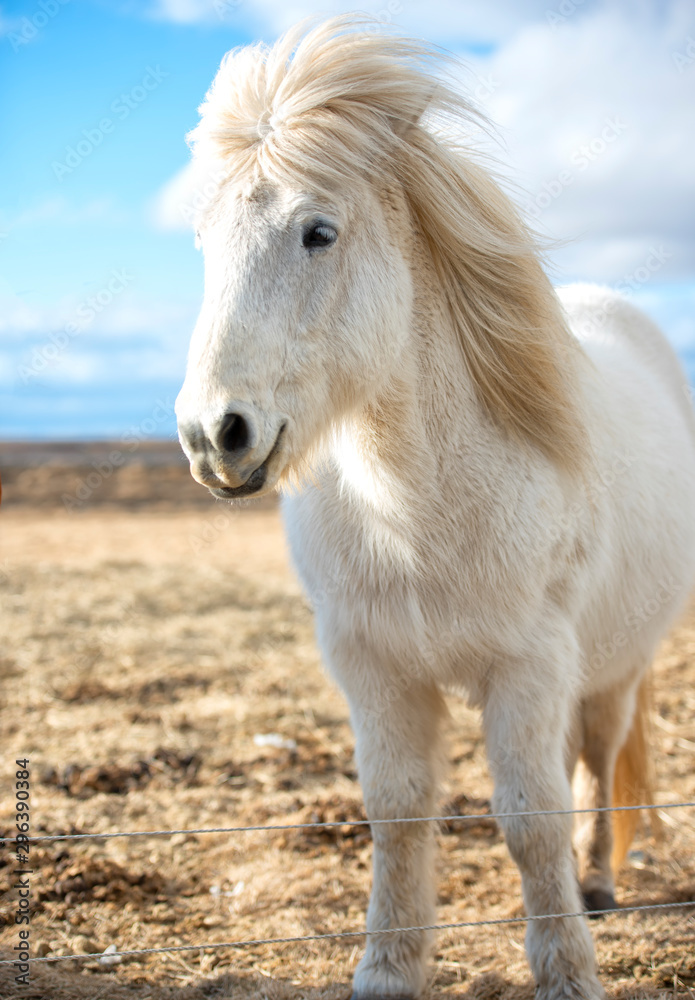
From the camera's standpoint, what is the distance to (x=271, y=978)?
8.07 ft

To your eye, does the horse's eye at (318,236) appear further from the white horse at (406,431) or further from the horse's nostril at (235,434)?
the horse's nostril at (235,434)

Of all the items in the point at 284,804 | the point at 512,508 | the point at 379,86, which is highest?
the point at 379,86

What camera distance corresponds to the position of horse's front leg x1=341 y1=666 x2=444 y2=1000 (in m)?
2.39

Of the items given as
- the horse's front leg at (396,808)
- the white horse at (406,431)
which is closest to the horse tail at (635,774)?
the white horse at (406,431)

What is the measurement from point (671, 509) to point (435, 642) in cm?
126

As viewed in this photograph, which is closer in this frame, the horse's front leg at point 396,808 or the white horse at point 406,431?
the white horse at point 406,431

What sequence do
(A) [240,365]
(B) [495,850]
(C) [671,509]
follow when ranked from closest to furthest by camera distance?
(A) [240,365], (C) [671,509], (B) [495,850]

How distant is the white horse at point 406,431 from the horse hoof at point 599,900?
2.66ft

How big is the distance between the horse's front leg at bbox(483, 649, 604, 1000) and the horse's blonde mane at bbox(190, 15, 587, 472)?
0.66 metres

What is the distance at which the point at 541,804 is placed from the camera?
2244mm

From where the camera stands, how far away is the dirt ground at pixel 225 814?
2.56 meters

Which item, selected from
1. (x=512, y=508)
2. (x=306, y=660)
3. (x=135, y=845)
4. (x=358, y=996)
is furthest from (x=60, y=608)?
(x=512, y=508)

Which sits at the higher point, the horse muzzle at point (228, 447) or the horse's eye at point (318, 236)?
the horse's eye at point (318, 236)

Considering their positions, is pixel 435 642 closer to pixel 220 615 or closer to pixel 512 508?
pixel 512 508
